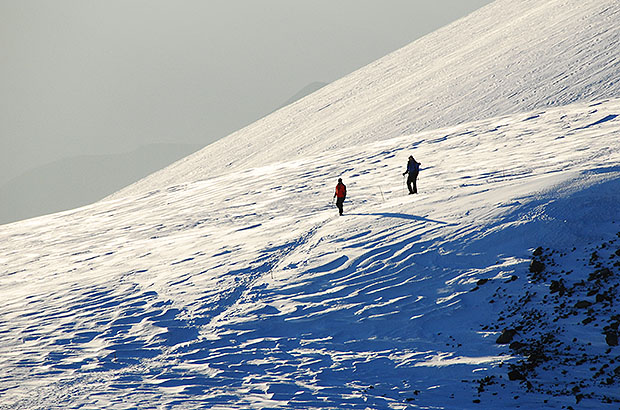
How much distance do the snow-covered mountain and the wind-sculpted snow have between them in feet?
0.18

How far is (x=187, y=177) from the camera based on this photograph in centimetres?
4600

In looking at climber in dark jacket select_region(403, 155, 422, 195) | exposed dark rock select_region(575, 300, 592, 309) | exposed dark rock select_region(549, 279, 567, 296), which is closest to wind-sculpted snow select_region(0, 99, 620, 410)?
climber in dark jacket select_region(403, 155, 422, 195)

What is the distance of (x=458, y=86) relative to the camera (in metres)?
44.8

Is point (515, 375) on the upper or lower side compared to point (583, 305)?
lower

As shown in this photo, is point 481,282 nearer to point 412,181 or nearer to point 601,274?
point 601,274

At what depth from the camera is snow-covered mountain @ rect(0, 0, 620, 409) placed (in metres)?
11.0

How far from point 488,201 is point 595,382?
8.23 m

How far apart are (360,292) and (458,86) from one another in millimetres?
33090

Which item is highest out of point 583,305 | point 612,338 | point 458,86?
point 458,86

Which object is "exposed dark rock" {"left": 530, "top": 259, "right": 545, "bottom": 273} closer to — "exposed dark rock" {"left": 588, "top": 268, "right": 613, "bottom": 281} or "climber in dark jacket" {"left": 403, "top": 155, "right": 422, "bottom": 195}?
"exposed dark rock" {"left": 588, "top": 268, "right": 613, "bottom": 281}

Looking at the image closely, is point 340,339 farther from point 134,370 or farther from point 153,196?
point 153,196

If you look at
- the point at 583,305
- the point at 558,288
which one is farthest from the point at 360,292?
the point at 583,305

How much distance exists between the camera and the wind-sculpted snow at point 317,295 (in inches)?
451

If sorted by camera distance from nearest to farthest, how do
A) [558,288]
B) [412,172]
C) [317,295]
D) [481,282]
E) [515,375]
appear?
[515,375], [558,288], [481,282], [317,295], [412,172]
